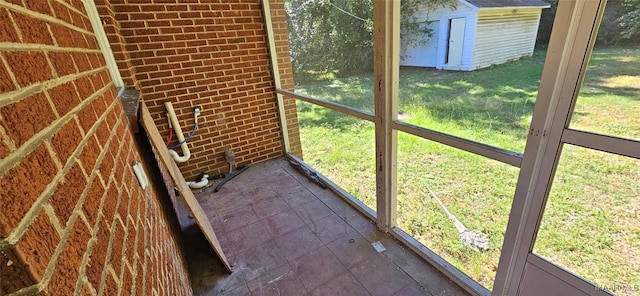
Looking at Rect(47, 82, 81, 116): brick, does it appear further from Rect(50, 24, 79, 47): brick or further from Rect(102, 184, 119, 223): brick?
Rect(102, 184, 119, 223): brick

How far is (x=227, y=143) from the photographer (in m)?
3.43

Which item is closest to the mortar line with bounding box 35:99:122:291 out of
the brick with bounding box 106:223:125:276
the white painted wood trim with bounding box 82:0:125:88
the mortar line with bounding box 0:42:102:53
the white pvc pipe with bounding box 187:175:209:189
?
the brick with bounding box 106:223:125:276

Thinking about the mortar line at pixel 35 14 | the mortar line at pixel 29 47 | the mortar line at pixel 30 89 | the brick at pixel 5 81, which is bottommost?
the mortar line at pixel 30 89

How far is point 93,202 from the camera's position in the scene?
657mm

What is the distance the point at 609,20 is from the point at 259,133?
10.5 feet

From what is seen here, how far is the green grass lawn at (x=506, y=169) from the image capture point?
0.95 meters

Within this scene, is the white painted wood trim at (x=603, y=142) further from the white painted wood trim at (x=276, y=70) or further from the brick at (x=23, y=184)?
the white painted wood trim at (x=276, y=70)

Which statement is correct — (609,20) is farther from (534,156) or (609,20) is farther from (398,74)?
(398,74)

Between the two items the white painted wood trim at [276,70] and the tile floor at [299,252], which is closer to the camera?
the tile floor at [299,252]

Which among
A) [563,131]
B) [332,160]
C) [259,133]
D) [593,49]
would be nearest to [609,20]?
[593,49]

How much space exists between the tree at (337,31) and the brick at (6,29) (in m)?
1.60

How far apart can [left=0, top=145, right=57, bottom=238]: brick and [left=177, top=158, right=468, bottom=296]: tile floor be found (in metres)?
1.60

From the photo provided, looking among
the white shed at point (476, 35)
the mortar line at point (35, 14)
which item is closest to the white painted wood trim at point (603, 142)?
the white shed at point (476, 35)

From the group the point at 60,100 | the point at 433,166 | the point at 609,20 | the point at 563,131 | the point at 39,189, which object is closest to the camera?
the point at 39,189
